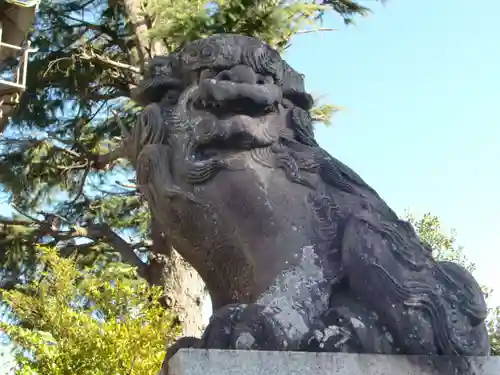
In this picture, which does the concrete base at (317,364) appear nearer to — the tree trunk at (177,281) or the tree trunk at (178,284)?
the tree trunk at (177,281)

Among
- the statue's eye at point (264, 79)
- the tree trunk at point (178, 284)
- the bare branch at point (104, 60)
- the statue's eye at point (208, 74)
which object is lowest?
the tree trunk at point (178, 284)

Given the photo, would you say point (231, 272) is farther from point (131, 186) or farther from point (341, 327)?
point (131, 186)

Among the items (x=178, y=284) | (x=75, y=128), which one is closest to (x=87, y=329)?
(x=178, y=284)

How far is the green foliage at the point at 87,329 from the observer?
220 inches

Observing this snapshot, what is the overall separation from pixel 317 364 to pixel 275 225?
416mm

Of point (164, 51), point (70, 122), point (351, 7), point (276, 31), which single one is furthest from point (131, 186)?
point (351, 7)

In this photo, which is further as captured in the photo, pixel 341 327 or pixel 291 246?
pixel 291 246

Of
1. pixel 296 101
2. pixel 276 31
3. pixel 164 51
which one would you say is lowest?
pixel 164 51

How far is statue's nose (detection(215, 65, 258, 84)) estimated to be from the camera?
2.05m

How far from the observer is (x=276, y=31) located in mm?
7059

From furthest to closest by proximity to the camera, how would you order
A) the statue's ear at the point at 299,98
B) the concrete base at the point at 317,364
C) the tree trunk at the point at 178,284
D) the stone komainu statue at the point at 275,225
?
the tree trunk at the point at 178,284
the statue's ear at the point at 299,98
the stone komainu statue at the point at 275,225
the concrete base at the point at 317,364

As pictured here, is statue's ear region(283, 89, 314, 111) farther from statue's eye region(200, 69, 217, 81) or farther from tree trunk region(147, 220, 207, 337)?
tree trunk region(147, 220, 207, 337)

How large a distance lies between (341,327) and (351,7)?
289 inches

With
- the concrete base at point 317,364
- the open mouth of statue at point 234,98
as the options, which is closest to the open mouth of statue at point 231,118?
the open mouth of statue at point 234,98
